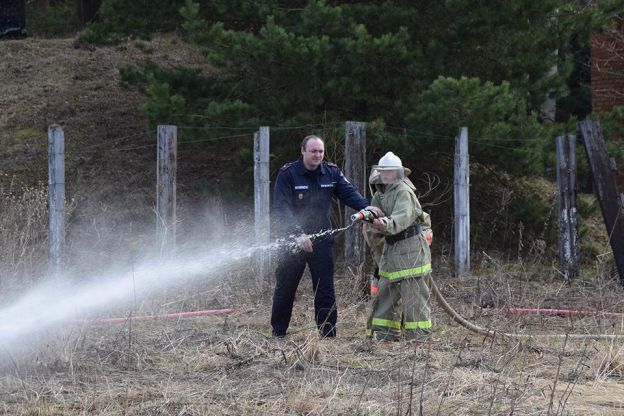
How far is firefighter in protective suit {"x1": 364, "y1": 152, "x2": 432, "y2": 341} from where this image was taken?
745 cm

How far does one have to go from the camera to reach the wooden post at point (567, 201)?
11.3 m

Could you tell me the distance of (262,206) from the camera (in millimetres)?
10094

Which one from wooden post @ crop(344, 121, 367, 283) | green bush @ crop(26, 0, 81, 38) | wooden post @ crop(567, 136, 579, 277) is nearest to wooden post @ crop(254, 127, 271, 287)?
wooden post @ crop(344, 121, 367, 283)

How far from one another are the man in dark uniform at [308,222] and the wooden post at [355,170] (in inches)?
88.5

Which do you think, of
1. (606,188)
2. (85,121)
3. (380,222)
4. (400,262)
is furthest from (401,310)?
(85,121)

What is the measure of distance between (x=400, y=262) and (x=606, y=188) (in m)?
4.51

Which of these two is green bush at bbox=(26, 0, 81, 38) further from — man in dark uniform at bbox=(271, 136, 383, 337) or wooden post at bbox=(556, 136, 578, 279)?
A: man in dark uniform at bbox=(271, 136, 383, 337)

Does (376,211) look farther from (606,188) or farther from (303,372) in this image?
(606,188)

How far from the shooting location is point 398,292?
762 cm

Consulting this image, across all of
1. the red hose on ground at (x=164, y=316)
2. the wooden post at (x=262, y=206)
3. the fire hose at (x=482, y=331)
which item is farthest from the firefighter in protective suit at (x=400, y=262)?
the wooden post at (x=262, y=206)

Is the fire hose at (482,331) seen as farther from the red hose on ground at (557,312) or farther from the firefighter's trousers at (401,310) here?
Answer: the red hose on ground at (557,312)

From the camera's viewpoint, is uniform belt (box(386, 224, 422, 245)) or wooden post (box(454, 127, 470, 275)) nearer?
uniform belt (box(386, 224, 422, 245))

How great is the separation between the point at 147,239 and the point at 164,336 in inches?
201

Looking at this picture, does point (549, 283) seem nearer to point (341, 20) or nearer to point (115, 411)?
point (341, 20)
